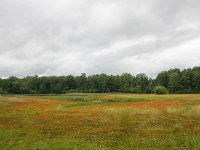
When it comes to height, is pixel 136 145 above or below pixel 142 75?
below

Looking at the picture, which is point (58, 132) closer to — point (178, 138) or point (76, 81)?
point (178, 138)

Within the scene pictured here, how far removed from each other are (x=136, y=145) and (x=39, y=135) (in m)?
8.54

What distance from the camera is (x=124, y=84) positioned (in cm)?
18600

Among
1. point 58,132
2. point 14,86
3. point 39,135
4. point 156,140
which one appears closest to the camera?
point 156,140

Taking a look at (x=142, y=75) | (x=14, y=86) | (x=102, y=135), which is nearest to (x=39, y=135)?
(x=102, y=135)

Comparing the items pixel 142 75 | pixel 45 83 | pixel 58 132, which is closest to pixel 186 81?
pixel 142 75

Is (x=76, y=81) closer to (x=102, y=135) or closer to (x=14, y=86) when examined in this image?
(x=14, y=86)

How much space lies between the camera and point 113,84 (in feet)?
613

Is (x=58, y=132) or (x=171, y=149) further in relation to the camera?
(x=58, y=132)

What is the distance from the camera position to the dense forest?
162 meters

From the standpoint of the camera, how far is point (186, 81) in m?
162

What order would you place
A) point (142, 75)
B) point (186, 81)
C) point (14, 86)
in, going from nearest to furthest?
point (186, 81) → point (14, 86) → point (142, 75)

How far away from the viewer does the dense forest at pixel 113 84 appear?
162500 millimetres

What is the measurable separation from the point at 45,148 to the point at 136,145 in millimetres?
6135
